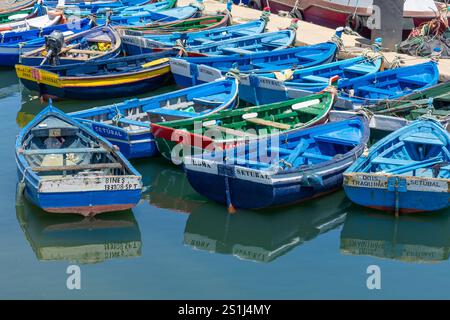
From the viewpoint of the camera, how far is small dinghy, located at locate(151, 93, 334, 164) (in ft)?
60.5

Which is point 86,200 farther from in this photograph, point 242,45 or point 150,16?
point 150,16

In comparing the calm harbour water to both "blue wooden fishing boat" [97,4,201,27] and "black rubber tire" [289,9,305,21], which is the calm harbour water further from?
"black rubber tire" [289,9,305,21]

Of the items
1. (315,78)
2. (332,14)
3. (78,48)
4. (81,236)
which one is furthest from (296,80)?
(332,14)

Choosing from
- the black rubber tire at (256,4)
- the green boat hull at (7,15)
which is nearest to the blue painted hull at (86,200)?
the green boat hull at (7,15)

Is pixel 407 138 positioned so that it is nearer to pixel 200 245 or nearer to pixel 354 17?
pixel 200 245

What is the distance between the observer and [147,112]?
21000mm

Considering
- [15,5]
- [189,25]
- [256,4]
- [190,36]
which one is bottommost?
[256,4]

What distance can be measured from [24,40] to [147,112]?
10167 millimetres

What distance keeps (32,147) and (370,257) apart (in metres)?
7.26

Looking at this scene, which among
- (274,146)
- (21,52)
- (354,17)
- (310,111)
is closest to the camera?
(274,146)

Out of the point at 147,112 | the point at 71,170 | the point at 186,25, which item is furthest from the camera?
the point at 186,25

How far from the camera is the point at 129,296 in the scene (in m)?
14.5

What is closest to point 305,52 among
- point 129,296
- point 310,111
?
point 310,111

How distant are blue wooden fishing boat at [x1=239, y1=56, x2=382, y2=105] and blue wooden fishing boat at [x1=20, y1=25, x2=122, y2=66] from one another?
5540 millimetres
